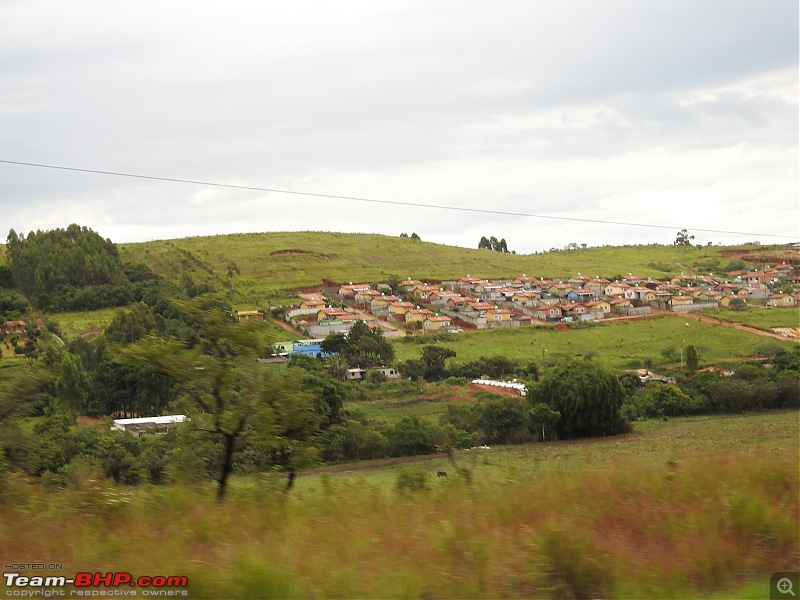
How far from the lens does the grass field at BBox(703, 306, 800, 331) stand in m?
49.5

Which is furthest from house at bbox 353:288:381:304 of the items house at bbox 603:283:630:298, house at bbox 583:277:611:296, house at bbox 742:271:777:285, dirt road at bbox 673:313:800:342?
house at bbox 742:271:777:285

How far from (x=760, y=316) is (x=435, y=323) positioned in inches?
879

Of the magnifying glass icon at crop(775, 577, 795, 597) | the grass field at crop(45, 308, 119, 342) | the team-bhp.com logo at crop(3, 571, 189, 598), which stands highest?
the team-bhp.com logo at crop(3, 571, 189, 598)

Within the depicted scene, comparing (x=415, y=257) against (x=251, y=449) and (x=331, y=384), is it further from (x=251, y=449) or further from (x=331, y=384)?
(x=251, y=449)

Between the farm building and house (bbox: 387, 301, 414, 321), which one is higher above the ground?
house (bbox: 387, 301, 414, 321)

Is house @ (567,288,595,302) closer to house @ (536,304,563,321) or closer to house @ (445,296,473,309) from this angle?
house @ (536,304,563,321)

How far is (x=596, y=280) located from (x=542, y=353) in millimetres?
35887

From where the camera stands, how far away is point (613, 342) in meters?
47.4

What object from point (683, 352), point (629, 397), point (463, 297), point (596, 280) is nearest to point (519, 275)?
point (596, 280)

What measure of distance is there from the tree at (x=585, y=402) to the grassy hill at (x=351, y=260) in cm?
3679

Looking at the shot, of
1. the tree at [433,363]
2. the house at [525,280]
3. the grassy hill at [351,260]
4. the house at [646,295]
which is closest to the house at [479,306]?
the house at [646,295]

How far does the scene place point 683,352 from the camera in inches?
1596

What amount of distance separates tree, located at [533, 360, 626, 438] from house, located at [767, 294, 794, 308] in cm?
3875

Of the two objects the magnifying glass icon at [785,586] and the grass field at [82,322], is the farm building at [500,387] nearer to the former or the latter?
the grass field at [82,322]
